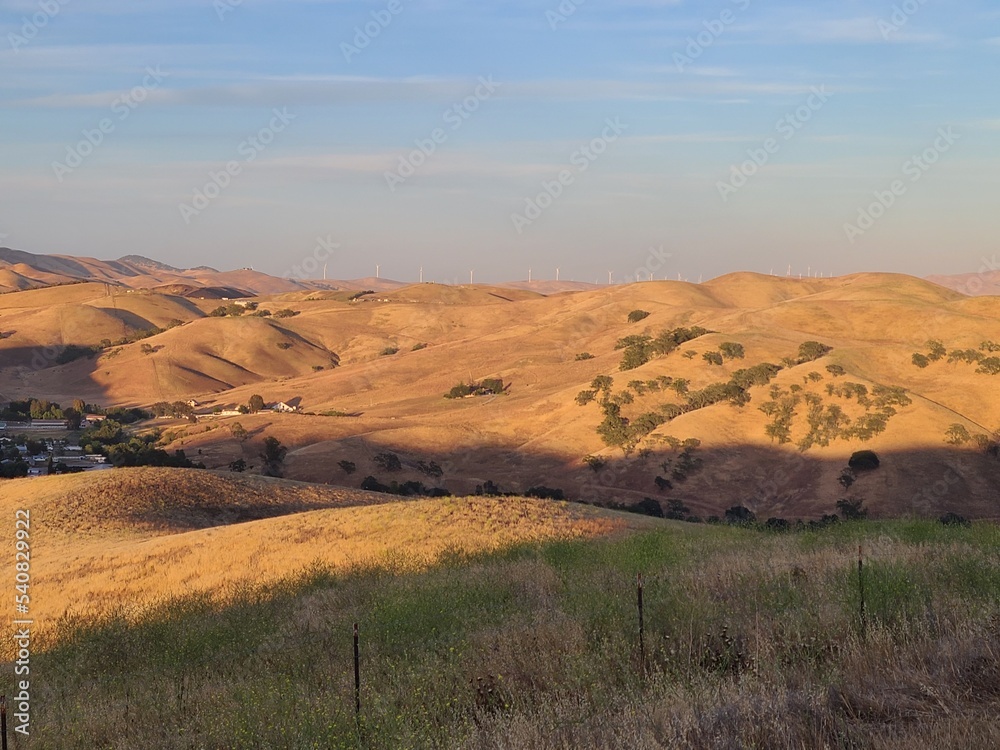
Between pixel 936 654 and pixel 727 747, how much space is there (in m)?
2.41

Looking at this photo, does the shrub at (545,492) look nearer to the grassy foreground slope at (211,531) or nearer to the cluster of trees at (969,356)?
the grassy foreground slope at (211,531)

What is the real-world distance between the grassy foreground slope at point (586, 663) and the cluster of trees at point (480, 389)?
7198 centimetres

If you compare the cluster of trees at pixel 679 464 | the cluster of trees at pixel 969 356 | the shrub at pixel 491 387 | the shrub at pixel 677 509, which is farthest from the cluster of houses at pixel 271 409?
the cluster of trees at pixel 969 356

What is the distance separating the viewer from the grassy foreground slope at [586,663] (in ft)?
20.8

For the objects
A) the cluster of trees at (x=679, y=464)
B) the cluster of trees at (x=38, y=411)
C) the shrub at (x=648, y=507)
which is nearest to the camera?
the shrub at (x=648, y=507)

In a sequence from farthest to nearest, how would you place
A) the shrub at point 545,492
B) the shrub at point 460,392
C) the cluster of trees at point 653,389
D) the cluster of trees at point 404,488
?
the shrub at point 460,392, the cluster of trees at point 653,389, the cluster of trees at point 404,488, the shrub at point 545,492

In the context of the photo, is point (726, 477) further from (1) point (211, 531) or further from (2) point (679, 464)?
(1) point (211, 531)

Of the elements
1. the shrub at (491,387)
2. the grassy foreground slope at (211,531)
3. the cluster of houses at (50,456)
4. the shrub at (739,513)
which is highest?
the shrub at (491,387)

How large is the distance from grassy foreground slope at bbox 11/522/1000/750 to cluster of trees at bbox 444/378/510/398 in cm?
7198

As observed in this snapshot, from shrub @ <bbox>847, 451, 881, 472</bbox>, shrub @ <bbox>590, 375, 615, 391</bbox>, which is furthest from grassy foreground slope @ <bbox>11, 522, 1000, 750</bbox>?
shrub @ <bbox>590, 375, 615, 391</bbox>

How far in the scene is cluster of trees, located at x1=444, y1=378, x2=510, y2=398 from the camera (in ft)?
284

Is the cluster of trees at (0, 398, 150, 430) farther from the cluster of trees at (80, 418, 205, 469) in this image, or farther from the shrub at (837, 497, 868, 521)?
the shrub at (837, 497, 868, 521)

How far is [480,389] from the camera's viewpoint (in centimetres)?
8825

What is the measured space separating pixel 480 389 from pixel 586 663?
264 ft
